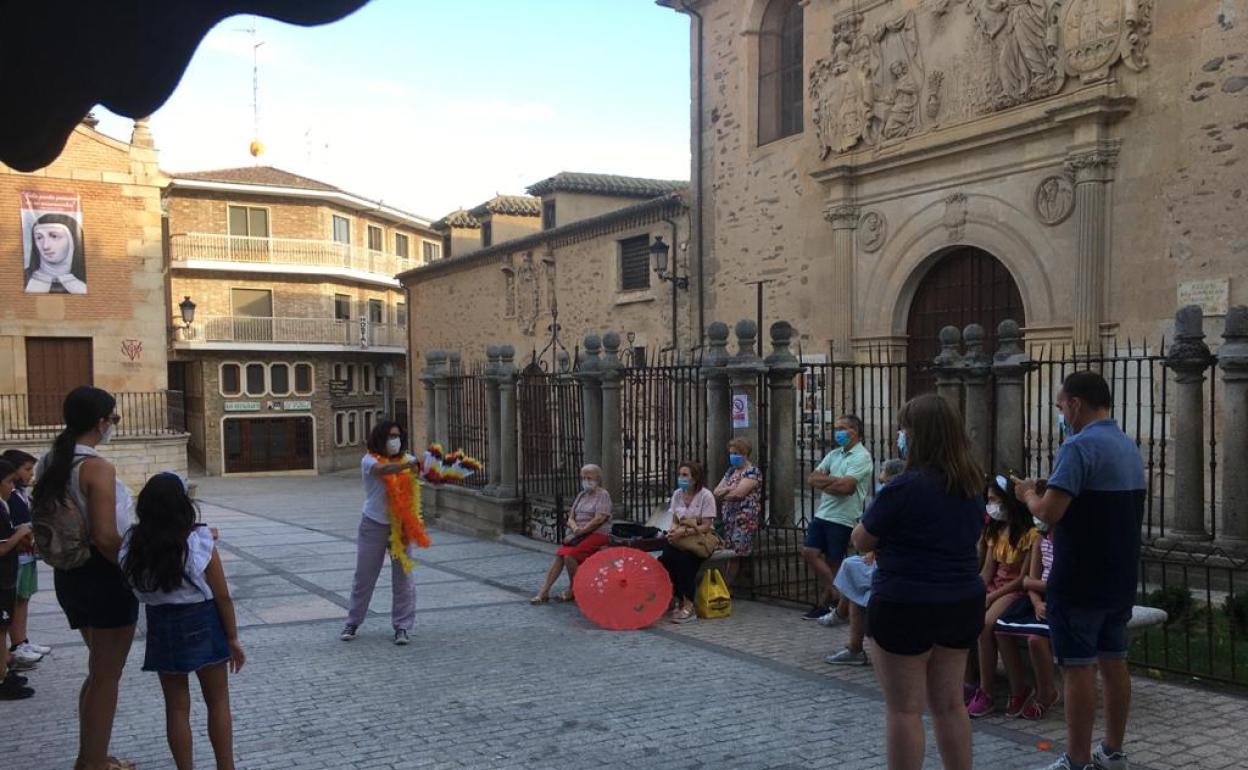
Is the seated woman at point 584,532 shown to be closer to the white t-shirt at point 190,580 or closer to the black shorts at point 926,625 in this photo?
the white t-shirt at point 190,580

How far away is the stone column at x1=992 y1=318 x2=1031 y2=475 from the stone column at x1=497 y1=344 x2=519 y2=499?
6796mm

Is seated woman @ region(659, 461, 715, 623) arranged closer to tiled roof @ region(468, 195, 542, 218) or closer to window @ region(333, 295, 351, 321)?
tiled roof @ region(468, 195, 542, 218)

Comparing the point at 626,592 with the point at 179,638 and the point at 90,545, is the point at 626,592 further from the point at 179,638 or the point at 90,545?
the point at 90,545

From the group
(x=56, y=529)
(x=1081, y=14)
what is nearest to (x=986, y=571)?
(x=56, y=529)

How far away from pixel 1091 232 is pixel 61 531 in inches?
472

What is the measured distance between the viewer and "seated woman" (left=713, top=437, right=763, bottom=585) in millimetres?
8773

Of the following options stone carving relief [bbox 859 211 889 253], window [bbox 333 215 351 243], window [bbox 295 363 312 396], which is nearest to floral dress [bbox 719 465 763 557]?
stone carving relief [bbox 859 211 889 253]

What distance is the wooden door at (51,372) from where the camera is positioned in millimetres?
24688

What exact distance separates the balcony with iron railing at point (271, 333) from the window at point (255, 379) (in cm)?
133

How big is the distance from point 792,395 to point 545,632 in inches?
133

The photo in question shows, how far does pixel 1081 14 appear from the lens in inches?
477

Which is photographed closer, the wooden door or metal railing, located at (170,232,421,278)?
the wooden door

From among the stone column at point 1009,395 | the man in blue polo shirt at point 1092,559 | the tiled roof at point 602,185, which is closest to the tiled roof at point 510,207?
the tiled roof at point 602,185

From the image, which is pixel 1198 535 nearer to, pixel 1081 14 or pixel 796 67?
pixel 1081 14
